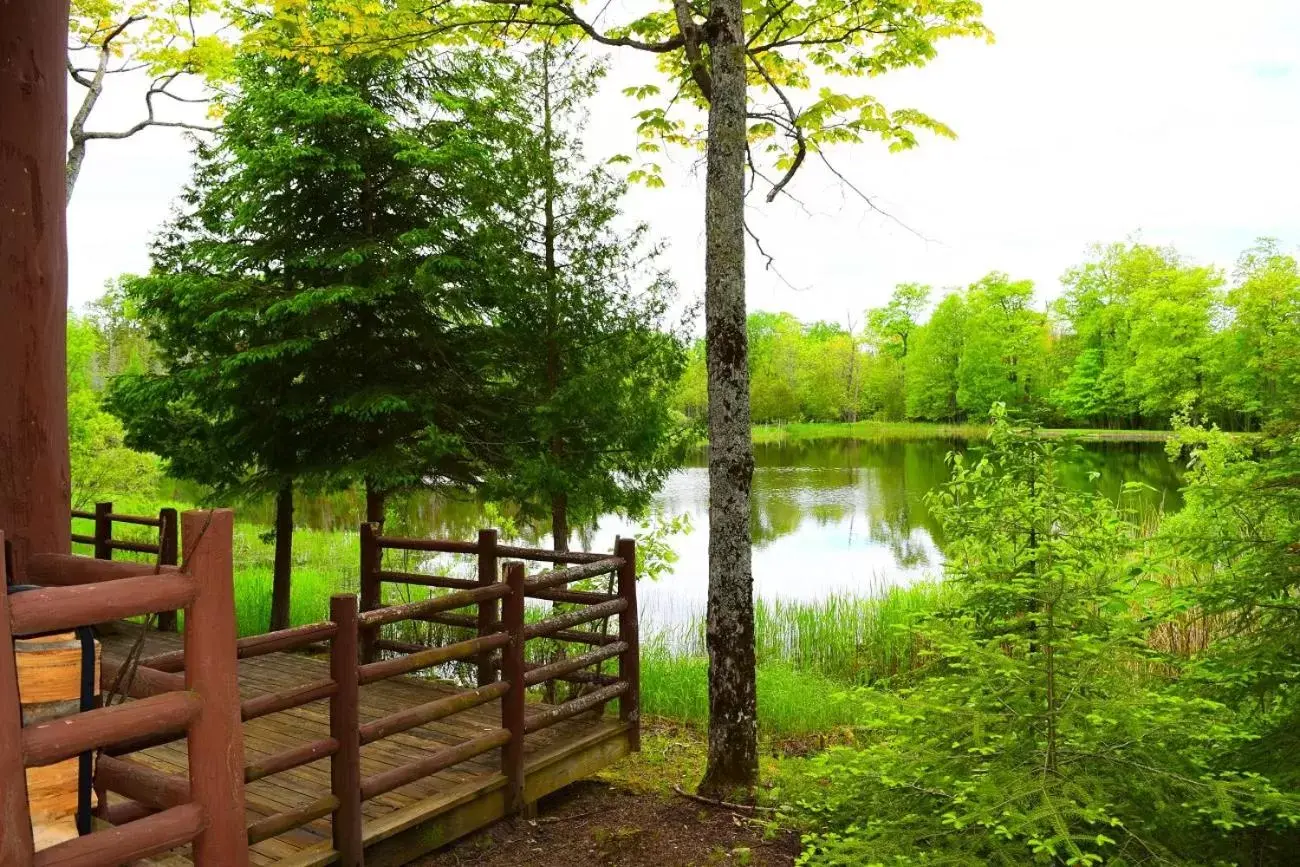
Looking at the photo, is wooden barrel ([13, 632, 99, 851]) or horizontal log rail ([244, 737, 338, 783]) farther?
horizontal log rail ([244, 737, 338, 783])

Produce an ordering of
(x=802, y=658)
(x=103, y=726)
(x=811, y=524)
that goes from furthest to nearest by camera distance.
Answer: (x=811, y=524) → (x=802, y=658) → (x=103, y=726)

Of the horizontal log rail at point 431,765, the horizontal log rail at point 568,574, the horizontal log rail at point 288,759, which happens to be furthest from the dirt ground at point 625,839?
the horizontal log rail at point 568,574

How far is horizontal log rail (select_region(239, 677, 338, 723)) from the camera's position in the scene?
148 inches

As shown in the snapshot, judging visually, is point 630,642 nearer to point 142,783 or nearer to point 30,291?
point 142,783

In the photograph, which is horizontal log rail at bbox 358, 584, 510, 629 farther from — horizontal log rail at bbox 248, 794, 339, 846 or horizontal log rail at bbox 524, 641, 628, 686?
horizontal log rail at bbox 248, 794, 339, 846

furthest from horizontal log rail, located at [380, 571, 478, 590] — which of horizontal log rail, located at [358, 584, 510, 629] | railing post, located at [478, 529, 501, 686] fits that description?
horizontal log rail, located at [358, 584, 510, 629]

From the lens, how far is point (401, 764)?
498cm

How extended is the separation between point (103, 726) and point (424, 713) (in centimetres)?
277

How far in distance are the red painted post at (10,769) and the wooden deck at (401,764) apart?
7.69 feet

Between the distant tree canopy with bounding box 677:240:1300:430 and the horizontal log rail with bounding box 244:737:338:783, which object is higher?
the distant tree canopy with bounding box 677:240:1300:430

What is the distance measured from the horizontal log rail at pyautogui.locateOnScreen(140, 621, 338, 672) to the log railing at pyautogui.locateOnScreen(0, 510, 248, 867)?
1078 mm

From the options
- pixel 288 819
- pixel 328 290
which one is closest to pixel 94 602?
pixel 288 819

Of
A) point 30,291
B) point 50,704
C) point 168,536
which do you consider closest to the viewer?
point 50,704

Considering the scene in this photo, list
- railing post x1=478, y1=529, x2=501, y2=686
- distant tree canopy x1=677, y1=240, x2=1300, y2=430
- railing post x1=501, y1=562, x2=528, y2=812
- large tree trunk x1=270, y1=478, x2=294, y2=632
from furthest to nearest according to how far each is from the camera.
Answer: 1. distant tree canopy x1=677, y1=240, x2=1300, y2=430
2. large tree trunk x1=270, y1=478, x2=294, y2=632
3. railing post x1=478, y1=529, x2=501, y2=686
4. railing post x1=501, y1=562, x2=528, y2=812
